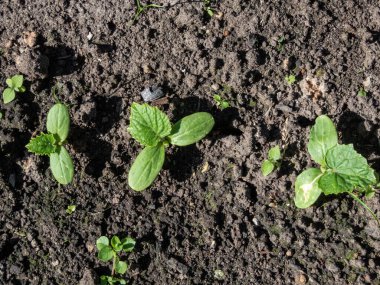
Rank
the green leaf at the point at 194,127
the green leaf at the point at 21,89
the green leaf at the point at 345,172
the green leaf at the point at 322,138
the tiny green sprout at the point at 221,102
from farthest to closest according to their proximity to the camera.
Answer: the green leaf at the point at 21,89 → the tiny green sprout at the point at 221,102 → the green leaf at the point at 194,127 → the green leaf at the point at 322,138 → the green leaf at the point at 345,172

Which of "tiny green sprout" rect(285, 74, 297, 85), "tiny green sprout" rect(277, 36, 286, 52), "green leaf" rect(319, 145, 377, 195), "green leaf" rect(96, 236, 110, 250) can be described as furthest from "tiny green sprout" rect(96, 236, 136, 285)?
"tiny green sprout" rect(277, 36, 286, 52)

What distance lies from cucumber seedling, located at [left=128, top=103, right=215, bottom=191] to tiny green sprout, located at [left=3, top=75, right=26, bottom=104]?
732 mm

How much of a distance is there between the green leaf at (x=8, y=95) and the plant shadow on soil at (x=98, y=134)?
395mm

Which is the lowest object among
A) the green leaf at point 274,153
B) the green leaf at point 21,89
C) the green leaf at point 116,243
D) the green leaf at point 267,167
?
the green leaf at point 116,243

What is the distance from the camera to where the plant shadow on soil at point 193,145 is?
2848 mm

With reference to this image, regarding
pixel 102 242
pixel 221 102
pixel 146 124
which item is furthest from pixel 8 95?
pixel 221 102

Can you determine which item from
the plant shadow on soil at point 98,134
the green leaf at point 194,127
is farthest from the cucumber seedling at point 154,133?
the plant shadow on soil at point 98,134

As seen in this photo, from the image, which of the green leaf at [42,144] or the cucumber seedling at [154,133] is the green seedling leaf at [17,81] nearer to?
the green leaf at [42,144]

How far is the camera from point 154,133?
2.72 m

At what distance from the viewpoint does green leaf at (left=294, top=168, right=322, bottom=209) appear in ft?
8.64

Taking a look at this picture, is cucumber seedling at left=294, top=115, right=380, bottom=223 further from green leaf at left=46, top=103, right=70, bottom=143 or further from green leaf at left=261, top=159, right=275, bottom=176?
green leaf at left=46, top=103, right=70, bottom=143

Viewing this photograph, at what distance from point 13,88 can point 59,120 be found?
0.38 m

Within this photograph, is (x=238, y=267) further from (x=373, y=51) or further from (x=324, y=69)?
(x=373, y=51)

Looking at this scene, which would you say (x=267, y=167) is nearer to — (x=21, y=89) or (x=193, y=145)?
(x=193, y=145)
